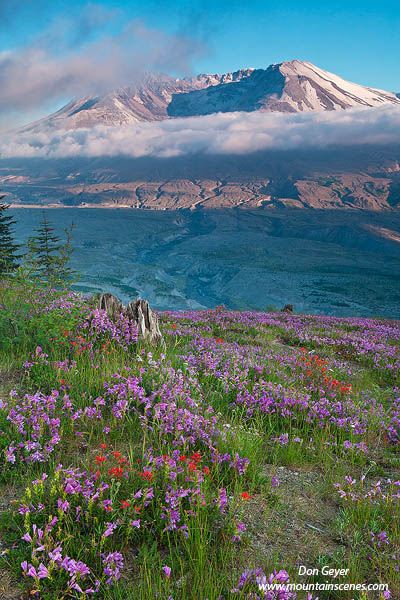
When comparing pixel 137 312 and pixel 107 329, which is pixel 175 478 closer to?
pixel 107 329

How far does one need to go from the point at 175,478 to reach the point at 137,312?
5254 mm

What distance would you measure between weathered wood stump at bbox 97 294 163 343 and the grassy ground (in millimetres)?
591

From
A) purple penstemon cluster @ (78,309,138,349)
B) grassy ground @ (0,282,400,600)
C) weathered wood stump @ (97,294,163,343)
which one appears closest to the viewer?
→ grassy ground @ (0,282,400,600)

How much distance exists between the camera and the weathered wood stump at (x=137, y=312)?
26.0ft

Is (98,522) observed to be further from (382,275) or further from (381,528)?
(382,275)

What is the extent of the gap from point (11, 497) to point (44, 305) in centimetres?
491

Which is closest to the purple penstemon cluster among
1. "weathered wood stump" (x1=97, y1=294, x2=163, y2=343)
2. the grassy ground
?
the grassy ground

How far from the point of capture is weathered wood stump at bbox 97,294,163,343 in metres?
7.92

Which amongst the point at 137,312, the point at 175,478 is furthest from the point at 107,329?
the point at 175,478

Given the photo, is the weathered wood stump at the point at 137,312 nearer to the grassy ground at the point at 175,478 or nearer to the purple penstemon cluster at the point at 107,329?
the purple penstemon cluster at the point at 107,329

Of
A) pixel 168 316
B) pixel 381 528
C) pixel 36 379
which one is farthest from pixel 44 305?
pixel 168 316

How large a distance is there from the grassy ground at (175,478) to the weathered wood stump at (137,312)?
23.3 inches

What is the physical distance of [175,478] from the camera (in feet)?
10.4

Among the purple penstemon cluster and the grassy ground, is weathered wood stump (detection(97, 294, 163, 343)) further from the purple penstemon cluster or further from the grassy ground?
the grassy ground
